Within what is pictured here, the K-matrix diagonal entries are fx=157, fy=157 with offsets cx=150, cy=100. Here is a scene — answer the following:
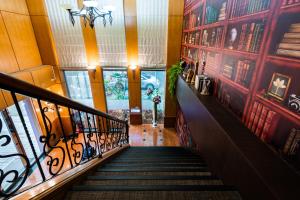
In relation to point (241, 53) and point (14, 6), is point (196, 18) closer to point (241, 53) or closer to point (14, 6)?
point (241, 53)

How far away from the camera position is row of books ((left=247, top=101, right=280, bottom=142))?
149 centimetres

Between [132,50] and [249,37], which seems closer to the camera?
[249,37]

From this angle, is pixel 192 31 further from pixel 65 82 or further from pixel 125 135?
pixel 65 82

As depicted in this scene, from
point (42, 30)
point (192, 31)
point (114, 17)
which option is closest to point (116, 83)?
point (114, 17)

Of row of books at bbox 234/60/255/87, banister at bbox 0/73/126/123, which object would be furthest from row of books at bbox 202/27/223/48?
banister at bbox 0/73/126/123

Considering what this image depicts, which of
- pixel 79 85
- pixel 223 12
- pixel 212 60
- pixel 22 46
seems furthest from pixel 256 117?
pixel 22 46

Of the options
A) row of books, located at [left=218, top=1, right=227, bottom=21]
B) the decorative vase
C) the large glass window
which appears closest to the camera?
row of books, located at [left=218, top=1, right=227, bottom=21]

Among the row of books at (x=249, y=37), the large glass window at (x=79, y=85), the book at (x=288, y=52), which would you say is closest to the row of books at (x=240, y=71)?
the row of books at (x=249, y=37)

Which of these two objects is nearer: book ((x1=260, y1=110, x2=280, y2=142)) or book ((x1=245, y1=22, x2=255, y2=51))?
book ((x1=260, y1=110, x2=280, y2=142))

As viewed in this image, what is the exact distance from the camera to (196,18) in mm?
3855

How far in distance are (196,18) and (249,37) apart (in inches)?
95.2

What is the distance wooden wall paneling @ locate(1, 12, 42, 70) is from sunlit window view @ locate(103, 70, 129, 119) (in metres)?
2.36

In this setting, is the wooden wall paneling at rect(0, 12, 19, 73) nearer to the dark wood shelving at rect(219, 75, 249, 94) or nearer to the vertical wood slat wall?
the vertical wood slat wall

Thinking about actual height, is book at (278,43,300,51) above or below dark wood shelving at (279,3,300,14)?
below
